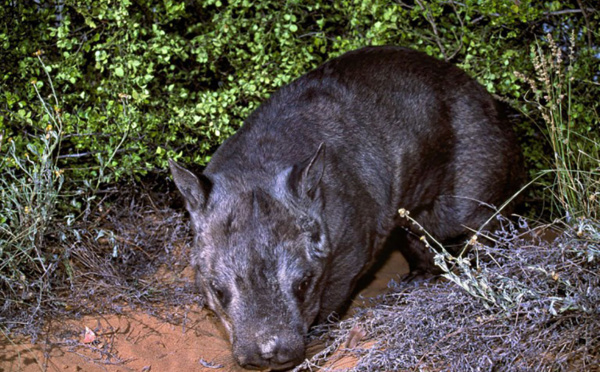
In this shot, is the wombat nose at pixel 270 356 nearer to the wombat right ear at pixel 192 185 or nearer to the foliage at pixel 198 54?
the wombat right ear at pixel 192 185

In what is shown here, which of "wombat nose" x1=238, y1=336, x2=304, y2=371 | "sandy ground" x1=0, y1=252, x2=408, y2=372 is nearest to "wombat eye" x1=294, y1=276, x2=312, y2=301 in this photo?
"wombat nose" x1=238, y1=336, x2=304, y2=371

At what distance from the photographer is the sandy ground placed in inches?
162

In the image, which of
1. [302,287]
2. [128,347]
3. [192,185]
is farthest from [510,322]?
[128,347]

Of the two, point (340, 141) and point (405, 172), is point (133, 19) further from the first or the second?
point (405, 172)

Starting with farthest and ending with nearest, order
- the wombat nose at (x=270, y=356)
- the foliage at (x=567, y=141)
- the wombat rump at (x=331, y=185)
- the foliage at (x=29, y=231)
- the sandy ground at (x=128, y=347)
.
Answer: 1. the foliage at (x=29, y=231)
2. the foliage at (x=567, y=141)
3. the sandy ground at (x=128, y=347)
4. the wombat rump at (x=331, y=185)
5. the wombat nose at (x=270, y=356)

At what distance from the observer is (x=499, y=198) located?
5.16 metres

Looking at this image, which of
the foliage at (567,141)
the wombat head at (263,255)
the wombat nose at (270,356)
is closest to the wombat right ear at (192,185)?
the wombat head at (263,255)

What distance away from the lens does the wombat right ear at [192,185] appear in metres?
3.91

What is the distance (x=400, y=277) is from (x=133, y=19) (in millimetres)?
2860

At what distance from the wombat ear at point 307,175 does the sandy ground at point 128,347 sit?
3.14 ft

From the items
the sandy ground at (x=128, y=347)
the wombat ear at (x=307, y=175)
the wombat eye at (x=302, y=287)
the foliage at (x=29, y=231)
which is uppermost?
the wombat ear at (x=307, y=175)

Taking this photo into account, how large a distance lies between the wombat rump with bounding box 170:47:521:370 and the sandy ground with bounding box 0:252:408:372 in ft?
1.46

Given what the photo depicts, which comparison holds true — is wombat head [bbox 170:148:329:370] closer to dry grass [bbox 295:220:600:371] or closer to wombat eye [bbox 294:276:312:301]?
wombat eye [bbox 294:276:312:301]

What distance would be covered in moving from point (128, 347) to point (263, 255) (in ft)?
4.00
